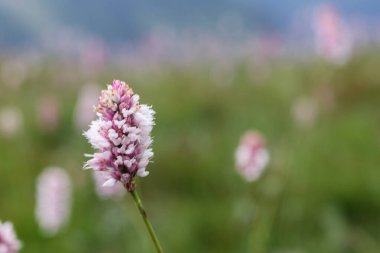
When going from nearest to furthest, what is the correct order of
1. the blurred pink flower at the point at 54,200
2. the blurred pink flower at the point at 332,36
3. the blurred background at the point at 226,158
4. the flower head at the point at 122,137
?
the flower head at the point at 122,137 < the blurred pink flower at the point at 54,200 < the blurred pink flower at the point at 332,36 < the blurred background at the point at 226,158

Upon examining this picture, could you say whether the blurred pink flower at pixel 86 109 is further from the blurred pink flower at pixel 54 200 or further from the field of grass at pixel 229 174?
the blurred pink flower at pixel 54 200

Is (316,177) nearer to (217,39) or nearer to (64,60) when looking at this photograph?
(64,60)

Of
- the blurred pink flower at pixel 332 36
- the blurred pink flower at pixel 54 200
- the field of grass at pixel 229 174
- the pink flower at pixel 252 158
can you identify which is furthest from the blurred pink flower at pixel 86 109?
the pink flower at pixel 252 158

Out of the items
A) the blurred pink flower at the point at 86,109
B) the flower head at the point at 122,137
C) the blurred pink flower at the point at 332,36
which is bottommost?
the flower head at the point at 122,137

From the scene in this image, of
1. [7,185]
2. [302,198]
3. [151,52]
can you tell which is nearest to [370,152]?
[302,198]

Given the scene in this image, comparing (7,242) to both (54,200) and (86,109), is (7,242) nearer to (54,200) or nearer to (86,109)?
(54,200)

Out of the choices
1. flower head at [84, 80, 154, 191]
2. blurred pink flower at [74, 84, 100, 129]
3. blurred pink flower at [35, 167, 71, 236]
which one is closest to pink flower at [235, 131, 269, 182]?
blurred pink flower at [35, 167, 71, 236]

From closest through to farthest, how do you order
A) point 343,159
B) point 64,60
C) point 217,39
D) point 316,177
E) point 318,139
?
point 316,177, point 343,159, point 318,139, point 64,60, point 217,39

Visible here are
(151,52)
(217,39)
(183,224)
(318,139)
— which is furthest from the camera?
(217,39)
